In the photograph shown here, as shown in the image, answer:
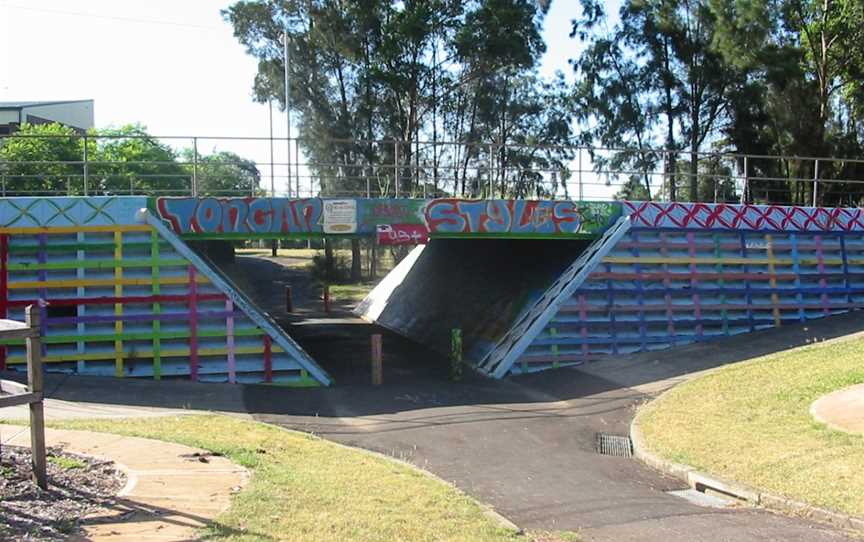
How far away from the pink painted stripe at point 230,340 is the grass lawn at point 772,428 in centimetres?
782

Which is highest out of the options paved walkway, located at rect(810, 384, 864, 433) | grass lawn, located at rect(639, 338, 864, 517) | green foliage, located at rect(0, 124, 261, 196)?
green foliage, located at rect(0, 124, 261, 196)

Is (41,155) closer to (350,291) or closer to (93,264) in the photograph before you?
(350,291)

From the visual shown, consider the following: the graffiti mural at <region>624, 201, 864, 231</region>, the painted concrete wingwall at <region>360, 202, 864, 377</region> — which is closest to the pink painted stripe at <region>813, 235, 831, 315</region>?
the painted concrete wingwall at <region>360, 202, 864, 377</region>

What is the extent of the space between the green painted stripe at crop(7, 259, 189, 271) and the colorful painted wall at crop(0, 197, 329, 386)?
0.02m

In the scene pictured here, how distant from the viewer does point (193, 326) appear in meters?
14.8

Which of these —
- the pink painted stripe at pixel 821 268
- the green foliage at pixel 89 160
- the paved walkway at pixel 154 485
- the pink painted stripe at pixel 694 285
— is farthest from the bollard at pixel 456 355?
the green foliage at pixel 89 160

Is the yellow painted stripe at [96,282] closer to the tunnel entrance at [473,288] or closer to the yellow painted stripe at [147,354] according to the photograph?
the yellow painted stripe at [147,354]

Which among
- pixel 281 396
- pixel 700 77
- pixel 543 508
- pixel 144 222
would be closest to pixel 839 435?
pixel 543 508

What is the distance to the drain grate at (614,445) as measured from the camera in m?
10.7

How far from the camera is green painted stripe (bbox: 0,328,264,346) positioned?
14.2m

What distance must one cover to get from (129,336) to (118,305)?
646 millimetres

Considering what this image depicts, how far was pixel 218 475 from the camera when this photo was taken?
7359mm

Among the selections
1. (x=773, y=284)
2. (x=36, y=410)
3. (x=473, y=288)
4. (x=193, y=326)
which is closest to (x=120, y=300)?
(x=193, y=326)

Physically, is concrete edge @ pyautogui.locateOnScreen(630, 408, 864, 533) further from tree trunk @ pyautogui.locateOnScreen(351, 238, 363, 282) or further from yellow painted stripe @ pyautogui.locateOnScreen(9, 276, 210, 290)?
tree trunk @ pyautogui.locateOnScreen(351, 238, 363, 282)
